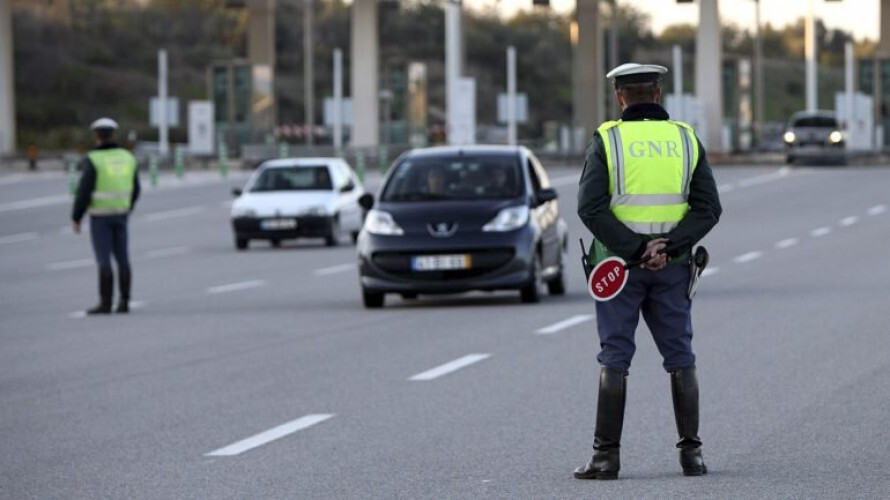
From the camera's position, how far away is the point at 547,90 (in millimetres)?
168625

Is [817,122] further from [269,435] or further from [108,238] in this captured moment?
[269,435]

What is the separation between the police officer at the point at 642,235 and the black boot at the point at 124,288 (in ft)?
41.1

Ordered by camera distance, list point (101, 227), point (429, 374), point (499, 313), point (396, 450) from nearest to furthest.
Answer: point (396, 450)
point (429, 374)
point (499, 313)
point (101, 227)

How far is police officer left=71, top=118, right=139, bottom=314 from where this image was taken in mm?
21438

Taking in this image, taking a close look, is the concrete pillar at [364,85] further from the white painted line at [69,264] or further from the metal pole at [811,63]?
the white painted line at [69,264]

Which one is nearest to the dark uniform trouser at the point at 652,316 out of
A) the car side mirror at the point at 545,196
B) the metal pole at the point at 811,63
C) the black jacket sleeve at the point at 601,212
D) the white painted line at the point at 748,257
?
the black jacket sleeve at the point at 601,212

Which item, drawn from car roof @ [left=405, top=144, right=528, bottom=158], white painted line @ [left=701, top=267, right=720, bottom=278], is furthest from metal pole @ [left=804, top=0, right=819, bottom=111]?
car roof @ [left=405, top=144, right=528, bottom=158]

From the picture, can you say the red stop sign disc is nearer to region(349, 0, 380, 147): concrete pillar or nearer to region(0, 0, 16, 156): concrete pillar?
region(349, 0, 380, 147): concrete pillar

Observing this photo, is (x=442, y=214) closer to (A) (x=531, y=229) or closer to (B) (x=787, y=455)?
(A) (x=531, y=229)

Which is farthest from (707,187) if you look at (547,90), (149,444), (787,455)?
(547,90)

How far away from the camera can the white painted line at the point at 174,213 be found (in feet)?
156

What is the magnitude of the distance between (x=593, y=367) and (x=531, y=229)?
6436mm

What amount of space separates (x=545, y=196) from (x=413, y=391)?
826 cm

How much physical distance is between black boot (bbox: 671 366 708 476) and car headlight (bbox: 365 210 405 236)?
1168 centimetres
